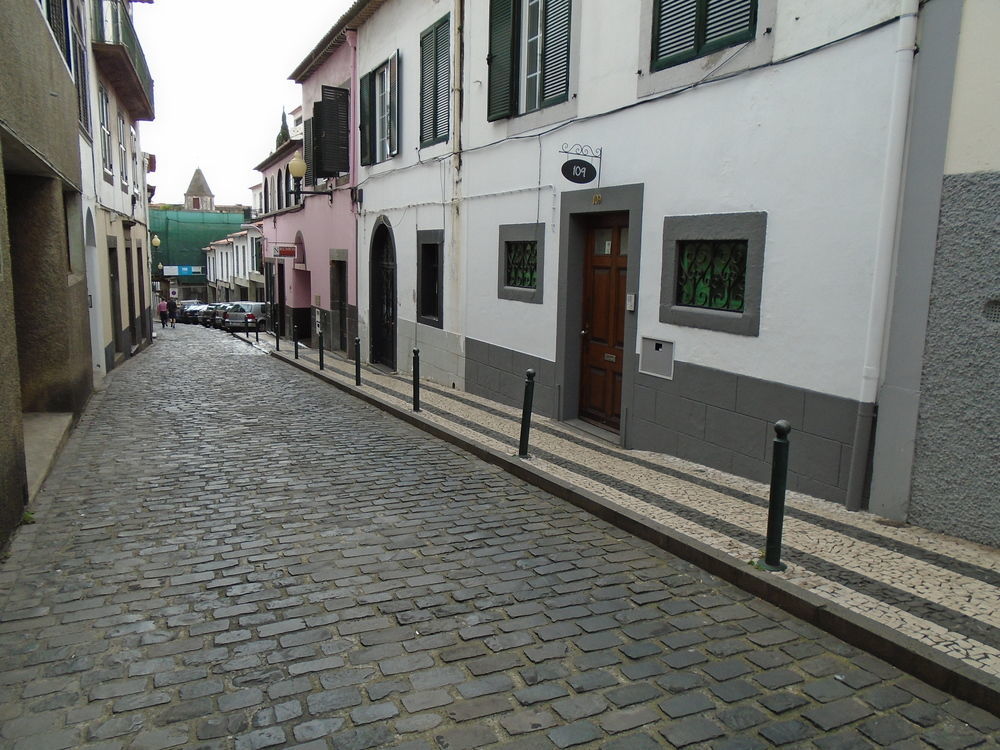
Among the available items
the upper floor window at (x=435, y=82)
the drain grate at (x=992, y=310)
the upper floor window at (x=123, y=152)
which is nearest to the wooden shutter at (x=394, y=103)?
the upper floor window at (x=435, y=82)

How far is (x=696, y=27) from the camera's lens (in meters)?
6.94

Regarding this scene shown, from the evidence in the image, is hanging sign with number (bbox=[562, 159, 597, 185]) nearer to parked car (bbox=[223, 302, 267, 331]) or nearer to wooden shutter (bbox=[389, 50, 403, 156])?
wooden shutter (bbox=[389, 50, 403, 156])

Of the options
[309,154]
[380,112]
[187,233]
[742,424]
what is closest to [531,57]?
[742,424]

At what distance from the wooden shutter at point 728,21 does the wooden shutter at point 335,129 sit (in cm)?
1275

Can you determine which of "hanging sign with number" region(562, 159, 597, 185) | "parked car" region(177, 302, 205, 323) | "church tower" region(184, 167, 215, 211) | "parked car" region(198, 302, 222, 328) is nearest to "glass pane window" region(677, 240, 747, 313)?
"hanging sign with number" region(562, 159, 597, 185)

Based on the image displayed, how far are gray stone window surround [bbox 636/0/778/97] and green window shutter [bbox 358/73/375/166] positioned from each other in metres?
9.83

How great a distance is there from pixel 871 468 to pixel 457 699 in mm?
3773

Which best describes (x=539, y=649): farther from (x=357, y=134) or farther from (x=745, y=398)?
(x=357, y=134)

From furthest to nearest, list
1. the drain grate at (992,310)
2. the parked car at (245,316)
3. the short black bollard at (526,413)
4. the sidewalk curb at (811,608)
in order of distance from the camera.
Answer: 1. the parked car at (245,316)
2. the short black bollard at (526,413)
3. the drain grate at (992,310)
4. the sidewalk curb at (811,608)

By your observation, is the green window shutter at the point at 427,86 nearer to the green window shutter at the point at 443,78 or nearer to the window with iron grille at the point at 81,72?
the green window shutter at the point at 443,78

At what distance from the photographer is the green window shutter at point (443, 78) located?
1244 centimetres

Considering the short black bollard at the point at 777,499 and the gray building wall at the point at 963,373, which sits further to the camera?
the gray building wall at the point at 963,373

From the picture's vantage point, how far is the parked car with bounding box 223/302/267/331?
32.5 meters

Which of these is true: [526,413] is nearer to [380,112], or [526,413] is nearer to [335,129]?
[380,112]
